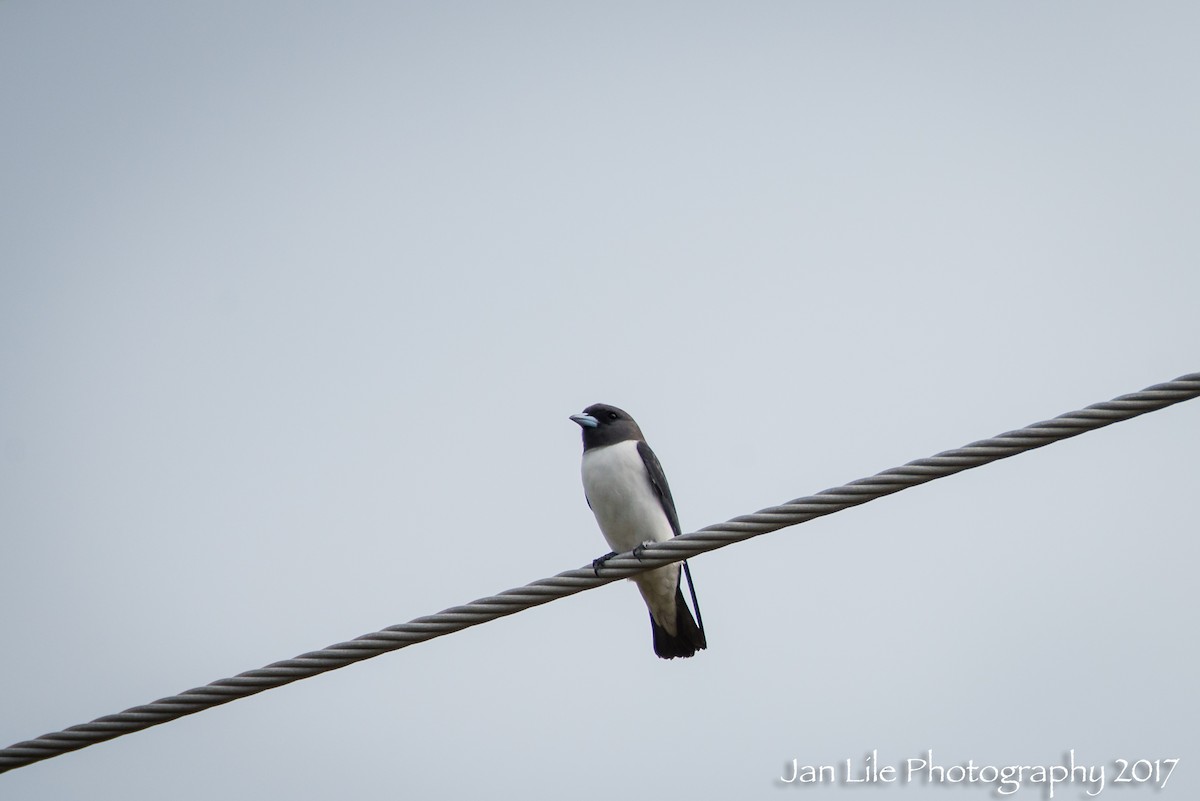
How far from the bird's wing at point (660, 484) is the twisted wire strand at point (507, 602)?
8.63 feet

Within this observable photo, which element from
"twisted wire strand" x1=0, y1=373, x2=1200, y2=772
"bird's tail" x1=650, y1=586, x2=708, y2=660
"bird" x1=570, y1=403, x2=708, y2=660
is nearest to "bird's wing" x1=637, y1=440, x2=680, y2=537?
"bird" x1=570, y1=403, x2=708, y2=660

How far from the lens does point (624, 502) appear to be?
259 inches

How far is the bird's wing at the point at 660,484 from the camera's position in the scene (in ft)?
22.1

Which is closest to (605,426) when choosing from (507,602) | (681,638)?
(681,638)

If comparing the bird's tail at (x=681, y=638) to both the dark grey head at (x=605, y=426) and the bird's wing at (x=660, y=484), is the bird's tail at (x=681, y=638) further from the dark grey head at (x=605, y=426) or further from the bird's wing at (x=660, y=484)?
the dark grey head at (x=605, y=426)

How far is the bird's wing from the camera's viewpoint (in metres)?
6.74

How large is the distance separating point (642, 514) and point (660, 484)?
24cm

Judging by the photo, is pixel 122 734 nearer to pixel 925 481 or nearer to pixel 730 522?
pixel 730 522

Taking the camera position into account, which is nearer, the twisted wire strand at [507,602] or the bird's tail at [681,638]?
the twisted wire strand at [507,602]

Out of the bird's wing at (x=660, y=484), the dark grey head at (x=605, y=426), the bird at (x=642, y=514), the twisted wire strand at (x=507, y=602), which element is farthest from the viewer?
the dark grey head at (x=605, y=426)

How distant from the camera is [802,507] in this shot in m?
3.95

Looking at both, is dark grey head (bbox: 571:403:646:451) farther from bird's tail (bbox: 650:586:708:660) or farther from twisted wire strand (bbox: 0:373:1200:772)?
twisted wire strand (bbox: 0:373:1200:772)

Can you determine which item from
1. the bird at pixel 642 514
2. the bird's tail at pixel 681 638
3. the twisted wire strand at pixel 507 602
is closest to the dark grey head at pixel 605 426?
the bird at pixel 642 514

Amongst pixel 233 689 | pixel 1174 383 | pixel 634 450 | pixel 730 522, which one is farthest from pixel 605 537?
pixel 1174 383
